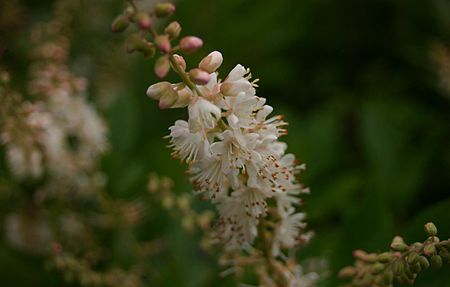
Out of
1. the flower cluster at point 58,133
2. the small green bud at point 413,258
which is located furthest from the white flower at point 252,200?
the flower cluster at point 58,133

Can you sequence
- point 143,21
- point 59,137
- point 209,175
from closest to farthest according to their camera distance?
point 143,21
point 209,175
point 59,137

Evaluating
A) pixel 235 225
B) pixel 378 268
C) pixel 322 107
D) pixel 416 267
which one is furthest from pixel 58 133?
pixel 322 107

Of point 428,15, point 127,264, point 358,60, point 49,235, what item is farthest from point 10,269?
point 428,15

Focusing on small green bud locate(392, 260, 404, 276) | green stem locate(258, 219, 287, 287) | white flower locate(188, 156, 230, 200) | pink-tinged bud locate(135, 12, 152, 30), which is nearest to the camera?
pink-tinged bud locate(135, 12, 152, 30)

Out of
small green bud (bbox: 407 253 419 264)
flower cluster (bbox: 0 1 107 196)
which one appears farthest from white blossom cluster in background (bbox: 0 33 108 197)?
small green bud (bbox: 407 253 419 264)

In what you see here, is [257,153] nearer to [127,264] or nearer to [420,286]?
[420,286]

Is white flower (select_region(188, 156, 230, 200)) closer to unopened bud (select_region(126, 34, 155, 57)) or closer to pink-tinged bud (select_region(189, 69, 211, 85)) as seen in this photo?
pink-tinged bud (select_region(189, 69, 211, 85))

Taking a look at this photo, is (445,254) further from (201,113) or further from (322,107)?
(322,107)
